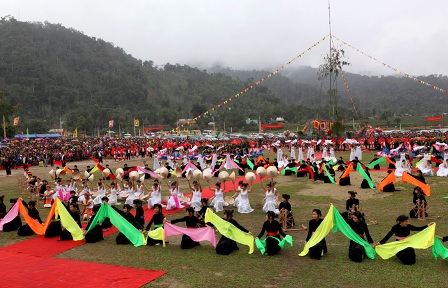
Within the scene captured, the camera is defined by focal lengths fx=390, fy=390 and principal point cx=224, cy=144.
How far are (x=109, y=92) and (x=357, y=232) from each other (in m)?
130

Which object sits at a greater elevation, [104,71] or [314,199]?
[104,71]

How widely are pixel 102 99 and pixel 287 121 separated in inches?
2448

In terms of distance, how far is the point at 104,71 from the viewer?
150000mm

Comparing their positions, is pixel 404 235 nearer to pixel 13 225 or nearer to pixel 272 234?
pixel 272 234

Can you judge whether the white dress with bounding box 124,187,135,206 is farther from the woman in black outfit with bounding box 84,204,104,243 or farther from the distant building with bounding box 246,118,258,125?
the distant building with bounding box 246,118,258,125

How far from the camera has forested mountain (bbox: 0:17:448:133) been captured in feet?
332

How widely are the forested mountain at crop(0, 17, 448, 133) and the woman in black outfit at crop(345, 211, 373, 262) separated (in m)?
82.5

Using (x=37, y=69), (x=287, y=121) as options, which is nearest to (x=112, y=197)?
(x=287, y=121)

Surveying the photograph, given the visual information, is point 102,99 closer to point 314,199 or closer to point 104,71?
point 104,71

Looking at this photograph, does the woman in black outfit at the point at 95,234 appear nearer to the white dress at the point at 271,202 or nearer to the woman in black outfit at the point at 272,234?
the woman in black outfit at the point at 272,234

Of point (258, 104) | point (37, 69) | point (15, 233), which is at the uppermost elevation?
point (37, 69)

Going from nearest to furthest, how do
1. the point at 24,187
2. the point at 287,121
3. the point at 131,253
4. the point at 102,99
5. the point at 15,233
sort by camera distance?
the point at 131,253
the point at 15,233
the point at 24,187
the point at 287,121
the point at 102,99

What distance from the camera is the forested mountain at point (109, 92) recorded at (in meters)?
101

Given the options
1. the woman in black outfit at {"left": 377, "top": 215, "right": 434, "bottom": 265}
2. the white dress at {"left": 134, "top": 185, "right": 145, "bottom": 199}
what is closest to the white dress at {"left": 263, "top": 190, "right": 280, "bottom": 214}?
the woman in black outfit at {"left": 377, "top": 215, "right": 434, "bottom": 265}
